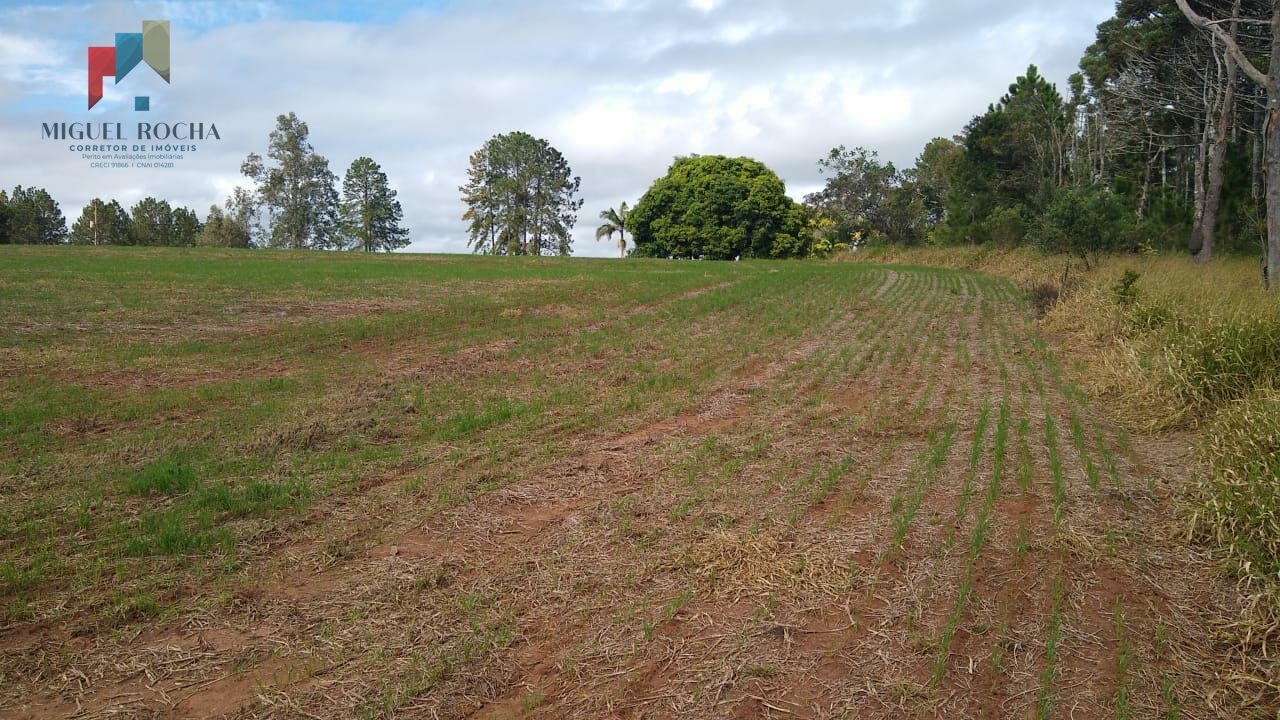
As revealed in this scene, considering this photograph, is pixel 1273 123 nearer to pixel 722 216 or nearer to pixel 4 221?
pixel 722 216

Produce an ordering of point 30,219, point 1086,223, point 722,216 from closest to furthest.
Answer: point 1086,223 < point 722,216 < point 30,219

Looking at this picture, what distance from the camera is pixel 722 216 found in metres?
52.8

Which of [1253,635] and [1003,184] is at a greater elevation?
[1003,184]

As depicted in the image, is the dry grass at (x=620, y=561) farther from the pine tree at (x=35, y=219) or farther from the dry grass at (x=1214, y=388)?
the pine tree at (x=35, y=219)

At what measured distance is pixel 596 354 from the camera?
41.6 feet

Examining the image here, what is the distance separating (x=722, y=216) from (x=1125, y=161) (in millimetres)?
24145

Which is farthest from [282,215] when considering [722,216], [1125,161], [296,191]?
[1125,161]

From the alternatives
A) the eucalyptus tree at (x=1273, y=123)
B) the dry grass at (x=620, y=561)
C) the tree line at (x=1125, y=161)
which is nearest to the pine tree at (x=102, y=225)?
the tree line at (x=1125, y=161)

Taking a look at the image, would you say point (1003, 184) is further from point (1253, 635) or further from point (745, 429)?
point (1253, 635)

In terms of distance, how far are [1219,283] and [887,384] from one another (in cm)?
814

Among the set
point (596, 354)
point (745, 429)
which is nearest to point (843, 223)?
point (596, 354)

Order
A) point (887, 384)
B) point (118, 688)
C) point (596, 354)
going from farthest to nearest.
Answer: point (596, 354)
point (887, 384)
point (118, 688)

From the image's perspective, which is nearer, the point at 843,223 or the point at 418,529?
the point at 418,529

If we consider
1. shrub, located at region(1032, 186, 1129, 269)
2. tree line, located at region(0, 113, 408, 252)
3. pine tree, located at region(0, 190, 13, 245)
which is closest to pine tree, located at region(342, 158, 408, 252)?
tree line, located at region(0, 113, 408, 252)
